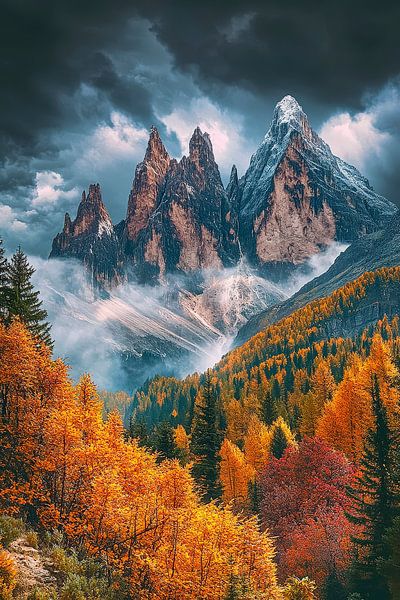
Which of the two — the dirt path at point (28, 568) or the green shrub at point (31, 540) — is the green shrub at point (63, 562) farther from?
the green shrub at point (31, 540)

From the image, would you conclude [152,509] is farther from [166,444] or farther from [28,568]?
[166,444]

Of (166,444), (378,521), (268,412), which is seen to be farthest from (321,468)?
(268,412)

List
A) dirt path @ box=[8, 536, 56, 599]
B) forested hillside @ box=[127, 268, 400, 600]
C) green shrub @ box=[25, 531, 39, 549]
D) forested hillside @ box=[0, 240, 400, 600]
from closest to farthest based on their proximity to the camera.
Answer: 1. dirt path @ box=[8, 536, 56, 599]
2. forested hillside @ box=[0, 240, 400, 600]
3. green shrub @ box=[25, 531, 39, 549]
4. forested hillside @ box=[127, 268, 400, 600]

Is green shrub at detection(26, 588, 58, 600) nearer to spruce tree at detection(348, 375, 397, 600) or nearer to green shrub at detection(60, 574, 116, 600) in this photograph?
green shrub at detection(60, 574, 116, 600)

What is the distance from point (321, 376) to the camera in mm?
80250

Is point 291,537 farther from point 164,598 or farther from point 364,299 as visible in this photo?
point 364,299

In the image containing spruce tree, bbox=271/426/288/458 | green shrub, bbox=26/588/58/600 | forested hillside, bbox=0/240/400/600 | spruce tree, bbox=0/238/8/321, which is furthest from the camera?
spruce tree, bbox=271/426/288/458

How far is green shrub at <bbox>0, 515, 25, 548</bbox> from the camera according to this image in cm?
2116

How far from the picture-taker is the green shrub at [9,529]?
2116 centimetres

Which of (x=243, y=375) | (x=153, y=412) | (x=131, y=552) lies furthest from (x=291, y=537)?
(x=153, y=412)

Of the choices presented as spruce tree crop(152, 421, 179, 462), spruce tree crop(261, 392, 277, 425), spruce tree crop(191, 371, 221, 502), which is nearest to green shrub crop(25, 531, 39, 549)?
spruce tree crop(191, 371, 221, 502)

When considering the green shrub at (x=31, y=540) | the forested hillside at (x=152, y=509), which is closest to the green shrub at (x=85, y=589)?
the forested hillside at (x=152, y=509)

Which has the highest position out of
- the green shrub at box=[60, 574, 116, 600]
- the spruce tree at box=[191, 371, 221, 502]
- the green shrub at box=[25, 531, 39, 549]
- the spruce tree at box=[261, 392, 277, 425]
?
the spruce tree at box=[261, 392, 277, 425]

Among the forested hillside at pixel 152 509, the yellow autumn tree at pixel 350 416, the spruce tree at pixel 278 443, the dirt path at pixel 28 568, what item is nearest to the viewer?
the dirt path at pixel 28 568
